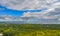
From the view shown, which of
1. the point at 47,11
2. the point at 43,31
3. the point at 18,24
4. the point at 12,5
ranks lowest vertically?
the point at 43,31

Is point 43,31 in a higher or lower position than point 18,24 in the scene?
lower

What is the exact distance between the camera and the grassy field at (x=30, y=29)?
80.9 inches

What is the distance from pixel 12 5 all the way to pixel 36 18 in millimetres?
436

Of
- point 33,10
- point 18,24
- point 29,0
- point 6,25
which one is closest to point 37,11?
point 33,10

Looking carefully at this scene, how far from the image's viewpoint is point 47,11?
212 centimetres

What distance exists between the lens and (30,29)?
2.11 metres

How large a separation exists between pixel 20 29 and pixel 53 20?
1.74 ft

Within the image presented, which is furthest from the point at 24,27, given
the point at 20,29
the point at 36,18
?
the point at 36,18

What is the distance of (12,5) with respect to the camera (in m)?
2.16

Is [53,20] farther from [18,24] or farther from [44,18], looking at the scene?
[18,24]

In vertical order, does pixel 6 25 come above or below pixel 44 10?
below

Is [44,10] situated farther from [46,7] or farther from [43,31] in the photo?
[43,31]

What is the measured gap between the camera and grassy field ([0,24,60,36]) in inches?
80.9

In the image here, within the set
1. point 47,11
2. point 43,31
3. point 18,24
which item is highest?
point 47,11
